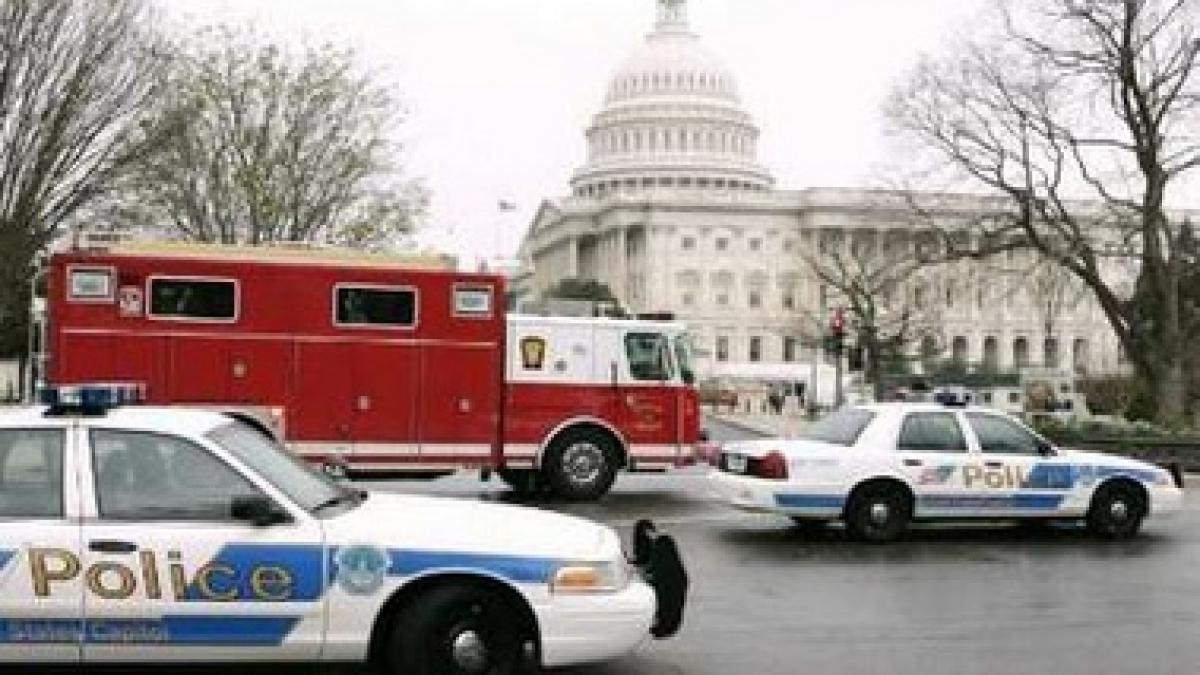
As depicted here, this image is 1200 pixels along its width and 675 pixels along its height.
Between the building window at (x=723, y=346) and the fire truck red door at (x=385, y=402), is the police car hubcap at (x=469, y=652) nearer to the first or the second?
the fire truck red door at (x=385, y=402)

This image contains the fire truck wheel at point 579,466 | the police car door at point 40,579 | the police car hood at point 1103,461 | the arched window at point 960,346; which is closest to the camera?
the police car door at point 40,579

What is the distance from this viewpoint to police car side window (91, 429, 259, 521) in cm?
791

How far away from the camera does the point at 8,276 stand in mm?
33969

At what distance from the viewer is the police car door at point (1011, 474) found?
16.0 metres

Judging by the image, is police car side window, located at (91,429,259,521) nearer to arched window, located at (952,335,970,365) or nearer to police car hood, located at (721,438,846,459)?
police car hood, located at (721,438,846,459)

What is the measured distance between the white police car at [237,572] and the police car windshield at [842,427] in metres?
8.11

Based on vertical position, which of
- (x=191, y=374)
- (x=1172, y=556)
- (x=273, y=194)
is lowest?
(x=1172, y=556)

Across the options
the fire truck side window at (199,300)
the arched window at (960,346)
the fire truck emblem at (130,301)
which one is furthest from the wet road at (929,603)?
the arched window at (960,346)

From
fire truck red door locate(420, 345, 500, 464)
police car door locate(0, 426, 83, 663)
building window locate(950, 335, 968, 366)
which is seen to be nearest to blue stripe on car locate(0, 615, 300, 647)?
police car door locate(0, 426, 83, 663)

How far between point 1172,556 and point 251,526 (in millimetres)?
10131

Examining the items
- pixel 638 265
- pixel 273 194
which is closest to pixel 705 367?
pixel 638 265

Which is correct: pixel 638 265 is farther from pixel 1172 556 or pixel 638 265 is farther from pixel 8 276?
pixel 1172 556

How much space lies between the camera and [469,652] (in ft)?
26.2

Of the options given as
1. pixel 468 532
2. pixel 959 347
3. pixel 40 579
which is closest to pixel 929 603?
pixel 468 532
